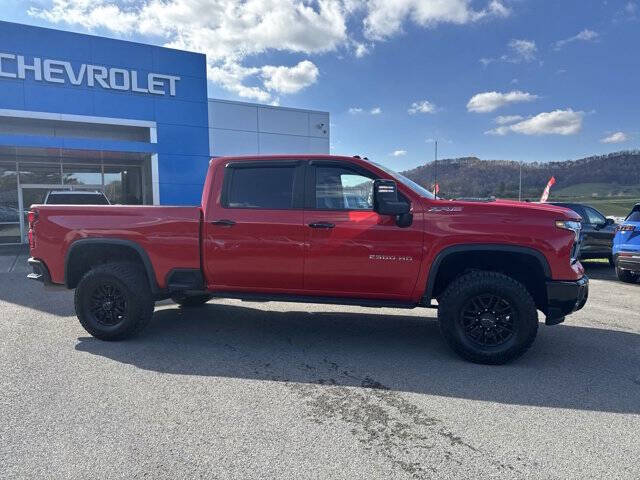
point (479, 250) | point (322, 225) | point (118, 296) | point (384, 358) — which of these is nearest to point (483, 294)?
point (479, 250)

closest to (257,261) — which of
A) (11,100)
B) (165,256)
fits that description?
(165,256)

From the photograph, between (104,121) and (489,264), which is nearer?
(489,264)

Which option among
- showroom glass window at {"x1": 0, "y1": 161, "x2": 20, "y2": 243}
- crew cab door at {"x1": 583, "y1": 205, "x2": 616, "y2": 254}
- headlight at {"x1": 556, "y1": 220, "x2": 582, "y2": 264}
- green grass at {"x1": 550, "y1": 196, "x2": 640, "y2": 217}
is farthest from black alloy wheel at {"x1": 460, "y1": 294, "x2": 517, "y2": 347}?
showroom glass window at {"x1": 0, "y1": 161, "x2": 20, "y2": 243}

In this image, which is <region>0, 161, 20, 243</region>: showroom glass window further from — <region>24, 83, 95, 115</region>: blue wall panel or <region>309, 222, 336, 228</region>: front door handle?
<region>309, 222, 336, 228</region>: front door handle

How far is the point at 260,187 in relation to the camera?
4.91 m

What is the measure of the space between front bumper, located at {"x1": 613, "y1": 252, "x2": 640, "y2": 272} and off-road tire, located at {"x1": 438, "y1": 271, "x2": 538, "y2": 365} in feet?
17.3

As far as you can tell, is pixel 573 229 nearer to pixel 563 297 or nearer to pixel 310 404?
pixel 563 297

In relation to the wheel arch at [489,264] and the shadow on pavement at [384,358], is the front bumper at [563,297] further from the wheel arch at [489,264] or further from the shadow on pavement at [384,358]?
the shadow on pavement at [384,358]

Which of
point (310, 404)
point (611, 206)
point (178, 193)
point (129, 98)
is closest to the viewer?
point (310, 404)

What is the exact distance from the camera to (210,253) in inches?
191

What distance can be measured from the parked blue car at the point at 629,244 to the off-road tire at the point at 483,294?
17.4ft

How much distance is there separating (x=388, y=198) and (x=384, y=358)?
1.61 m

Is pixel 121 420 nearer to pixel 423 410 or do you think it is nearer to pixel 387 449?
pixel 387 449

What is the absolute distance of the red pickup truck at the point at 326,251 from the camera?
14.1 ft
